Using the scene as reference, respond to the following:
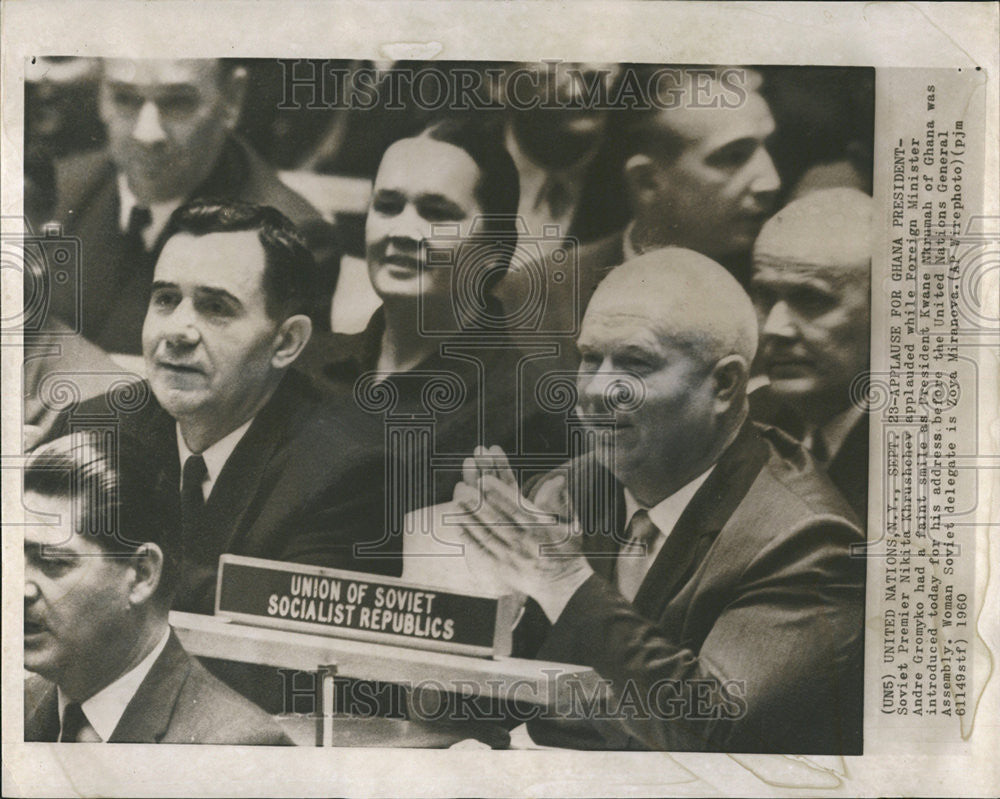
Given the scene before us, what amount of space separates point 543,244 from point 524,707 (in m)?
1.25

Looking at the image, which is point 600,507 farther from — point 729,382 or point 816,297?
point 816,297

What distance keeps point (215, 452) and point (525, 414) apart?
858 millimetres

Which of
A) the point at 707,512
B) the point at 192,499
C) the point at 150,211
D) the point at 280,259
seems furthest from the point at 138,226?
the point at 707,512

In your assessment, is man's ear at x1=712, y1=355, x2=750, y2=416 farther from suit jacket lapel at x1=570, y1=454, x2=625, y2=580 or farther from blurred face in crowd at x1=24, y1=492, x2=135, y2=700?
blurred face in crowd at x1=24, y1=492, x2=135, y2=700

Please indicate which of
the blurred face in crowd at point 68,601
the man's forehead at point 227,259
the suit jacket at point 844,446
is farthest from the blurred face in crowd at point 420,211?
the blurred face in crowd at point 68,601

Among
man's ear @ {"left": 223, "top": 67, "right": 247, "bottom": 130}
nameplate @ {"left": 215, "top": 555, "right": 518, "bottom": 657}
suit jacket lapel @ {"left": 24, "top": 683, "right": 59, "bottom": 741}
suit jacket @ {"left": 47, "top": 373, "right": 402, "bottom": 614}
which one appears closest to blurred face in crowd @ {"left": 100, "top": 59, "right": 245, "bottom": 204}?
man's ear @ {"left": 223, "top": 67, "right": 247, "bottom": 130}

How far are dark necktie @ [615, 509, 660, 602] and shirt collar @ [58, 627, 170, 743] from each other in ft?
4.10

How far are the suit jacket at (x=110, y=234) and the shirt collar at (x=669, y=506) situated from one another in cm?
102

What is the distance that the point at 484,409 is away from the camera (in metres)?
2.10

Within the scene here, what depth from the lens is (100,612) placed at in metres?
2.12

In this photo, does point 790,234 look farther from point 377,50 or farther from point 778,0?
point 377,50

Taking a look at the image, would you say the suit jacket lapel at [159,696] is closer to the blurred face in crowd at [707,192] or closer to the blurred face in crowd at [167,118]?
the blurred face in crowd at [167,118]

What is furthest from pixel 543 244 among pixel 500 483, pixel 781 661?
pixel 781 661

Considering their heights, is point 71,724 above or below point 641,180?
below
